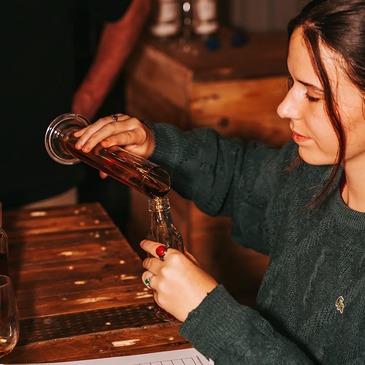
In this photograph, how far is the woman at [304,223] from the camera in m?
1.19

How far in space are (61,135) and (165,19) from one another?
5.85 feet

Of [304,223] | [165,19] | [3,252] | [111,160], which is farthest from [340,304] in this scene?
[165,19]

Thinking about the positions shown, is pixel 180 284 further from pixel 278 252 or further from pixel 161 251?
pixel 278 252

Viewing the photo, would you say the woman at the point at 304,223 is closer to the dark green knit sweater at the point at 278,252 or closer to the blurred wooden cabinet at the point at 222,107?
the dark green knit sweater at the point at 278,252

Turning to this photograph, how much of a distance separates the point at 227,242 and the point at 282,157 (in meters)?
1.21

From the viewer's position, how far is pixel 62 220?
6.24 feet

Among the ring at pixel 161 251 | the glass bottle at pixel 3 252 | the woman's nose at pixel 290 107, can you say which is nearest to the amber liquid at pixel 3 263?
the glass bottle at pixel 3 252

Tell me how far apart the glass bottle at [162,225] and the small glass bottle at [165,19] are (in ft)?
6.69

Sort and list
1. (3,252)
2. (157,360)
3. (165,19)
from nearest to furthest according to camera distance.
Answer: (157,360) < (3,252) < (165,19)

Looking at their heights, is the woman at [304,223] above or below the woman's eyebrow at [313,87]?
below

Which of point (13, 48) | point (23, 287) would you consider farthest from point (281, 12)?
point (23, 287)

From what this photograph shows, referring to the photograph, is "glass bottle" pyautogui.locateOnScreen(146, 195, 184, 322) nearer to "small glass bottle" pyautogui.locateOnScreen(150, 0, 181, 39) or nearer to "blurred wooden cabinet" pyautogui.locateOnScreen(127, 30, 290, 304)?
"blurred wooden cabinet" pyautogui.locateOnScreen(127, 30, 290, 304)

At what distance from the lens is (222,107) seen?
9.09ft

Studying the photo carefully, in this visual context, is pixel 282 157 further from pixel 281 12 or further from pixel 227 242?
pixel 281 12
